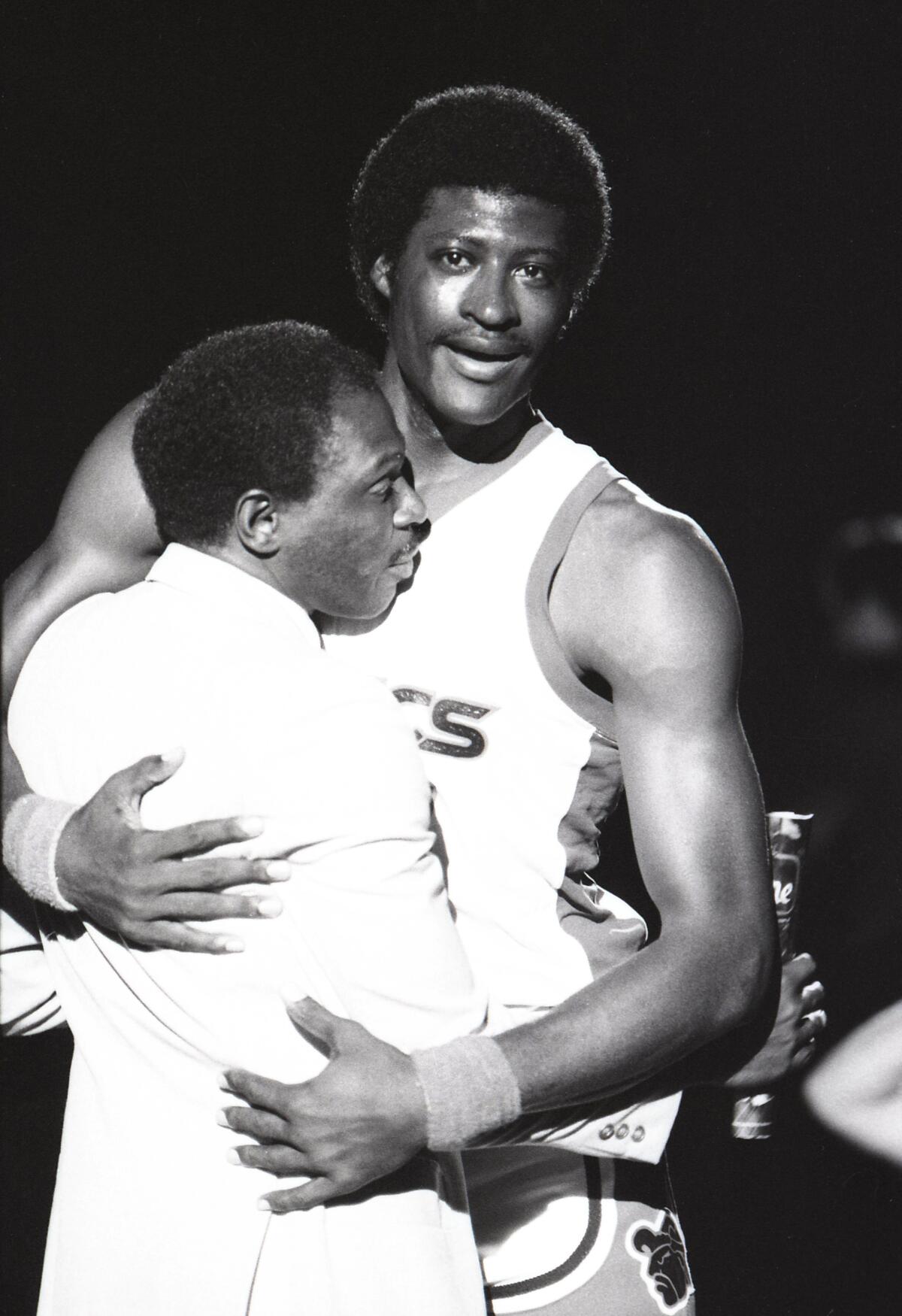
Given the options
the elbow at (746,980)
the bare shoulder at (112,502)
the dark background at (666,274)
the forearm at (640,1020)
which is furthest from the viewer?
the dark background at (666,274)

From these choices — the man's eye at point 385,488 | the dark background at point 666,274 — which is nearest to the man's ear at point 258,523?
the man's eye at point 385,488

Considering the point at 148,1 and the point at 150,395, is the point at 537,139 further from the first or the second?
the point at 148,1

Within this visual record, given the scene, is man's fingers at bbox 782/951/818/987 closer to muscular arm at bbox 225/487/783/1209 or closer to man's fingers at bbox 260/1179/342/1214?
muscular arm at bbox 225/487/783/1209

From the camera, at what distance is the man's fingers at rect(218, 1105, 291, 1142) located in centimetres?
135

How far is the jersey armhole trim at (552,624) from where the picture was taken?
5.77 ft

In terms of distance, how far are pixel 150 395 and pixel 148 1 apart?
1103 millimetres

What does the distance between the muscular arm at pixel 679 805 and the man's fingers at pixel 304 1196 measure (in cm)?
32

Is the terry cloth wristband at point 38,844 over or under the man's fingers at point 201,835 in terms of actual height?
under

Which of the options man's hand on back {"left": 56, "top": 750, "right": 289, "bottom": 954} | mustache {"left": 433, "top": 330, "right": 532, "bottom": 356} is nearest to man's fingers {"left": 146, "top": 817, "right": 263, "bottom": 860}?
man's hand on back {"left": 56, "top": 750, "right": 289, "bottom": 954}

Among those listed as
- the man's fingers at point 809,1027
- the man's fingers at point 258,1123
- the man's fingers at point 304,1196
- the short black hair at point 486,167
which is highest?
the short black hair at point 486,167

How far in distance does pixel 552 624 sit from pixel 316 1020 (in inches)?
26.1

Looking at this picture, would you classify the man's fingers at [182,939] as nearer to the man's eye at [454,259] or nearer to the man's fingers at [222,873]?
the man's fingers at [222,873]

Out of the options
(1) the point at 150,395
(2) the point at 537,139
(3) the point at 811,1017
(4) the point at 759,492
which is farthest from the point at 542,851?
(4) the point at 759,492

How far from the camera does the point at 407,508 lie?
1.64 m
